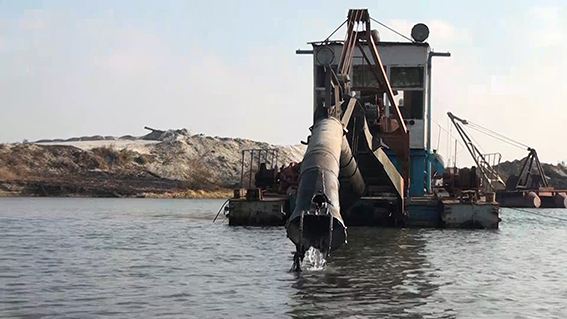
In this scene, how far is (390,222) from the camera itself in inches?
1281

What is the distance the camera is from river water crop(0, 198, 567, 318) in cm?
1440

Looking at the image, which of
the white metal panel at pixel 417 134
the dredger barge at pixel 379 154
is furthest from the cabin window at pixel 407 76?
the white metal panel at pixel 417 134

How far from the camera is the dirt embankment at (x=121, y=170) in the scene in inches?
3780

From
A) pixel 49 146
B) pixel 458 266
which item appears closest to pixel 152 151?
pixel 49 146

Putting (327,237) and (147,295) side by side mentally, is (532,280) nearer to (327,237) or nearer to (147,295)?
(327,237)

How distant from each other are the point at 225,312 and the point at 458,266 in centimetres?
878

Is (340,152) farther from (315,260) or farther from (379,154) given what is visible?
(379,154)

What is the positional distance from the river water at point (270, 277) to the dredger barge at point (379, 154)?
210cm

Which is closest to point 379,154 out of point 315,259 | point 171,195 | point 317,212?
point 315,259

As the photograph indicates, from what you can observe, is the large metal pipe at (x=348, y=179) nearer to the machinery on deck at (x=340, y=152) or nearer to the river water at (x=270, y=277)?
the machinery on deck at (x=340, y=152)

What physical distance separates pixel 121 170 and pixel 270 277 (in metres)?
89.3

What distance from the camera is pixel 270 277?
18.1m

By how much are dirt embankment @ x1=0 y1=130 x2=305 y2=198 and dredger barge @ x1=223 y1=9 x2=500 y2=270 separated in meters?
59.5

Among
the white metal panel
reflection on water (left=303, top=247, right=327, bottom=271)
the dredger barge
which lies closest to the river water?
reflection on water (left=303, top=247, right=327, bottom=271)
